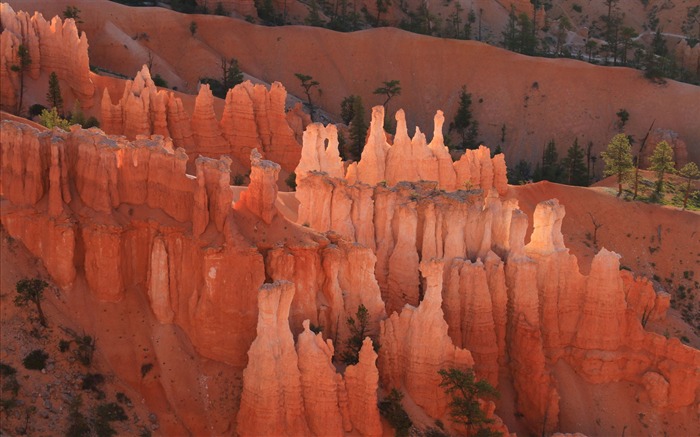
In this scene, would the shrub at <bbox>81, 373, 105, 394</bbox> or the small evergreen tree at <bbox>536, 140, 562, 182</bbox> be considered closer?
the shrub at <bbox>81, 373, 105, 394</bbox>

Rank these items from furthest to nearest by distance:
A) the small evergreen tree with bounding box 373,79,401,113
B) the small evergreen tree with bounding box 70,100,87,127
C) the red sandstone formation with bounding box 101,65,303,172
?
the small evergreen tree with bounding box 373,79,401,113 < the red sandstone formation with bounding box 101,65,303,172 < the small evergreen tree with bounding box 70,100,87,127

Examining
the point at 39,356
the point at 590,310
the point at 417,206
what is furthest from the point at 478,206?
the point at 39,356

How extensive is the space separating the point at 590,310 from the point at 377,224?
34.0 feet

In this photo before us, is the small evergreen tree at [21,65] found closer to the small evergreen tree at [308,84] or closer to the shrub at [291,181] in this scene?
the shrub at [291,181]

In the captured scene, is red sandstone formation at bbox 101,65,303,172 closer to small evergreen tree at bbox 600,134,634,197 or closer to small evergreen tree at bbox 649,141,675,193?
small evergreen tree at bbox 600,134,634,197

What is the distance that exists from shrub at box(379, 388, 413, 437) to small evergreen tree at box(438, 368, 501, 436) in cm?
189

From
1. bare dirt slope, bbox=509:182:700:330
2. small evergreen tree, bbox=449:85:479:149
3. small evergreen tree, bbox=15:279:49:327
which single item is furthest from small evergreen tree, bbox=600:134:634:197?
small evergreen tree, bbox=15:279:49:327

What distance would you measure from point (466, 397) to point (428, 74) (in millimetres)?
68985

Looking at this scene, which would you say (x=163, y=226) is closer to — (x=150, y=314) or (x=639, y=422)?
(x=150, y=314)

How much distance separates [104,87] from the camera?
6906 cm

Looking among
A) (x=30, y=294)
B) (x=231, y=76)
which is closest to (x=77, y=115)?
(x=231, y=76)

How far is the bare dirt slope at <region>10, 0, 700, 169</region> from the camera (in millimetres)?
92562

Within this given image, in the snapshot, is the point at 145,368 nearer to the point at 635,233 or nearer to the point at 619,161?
the point at 635,233

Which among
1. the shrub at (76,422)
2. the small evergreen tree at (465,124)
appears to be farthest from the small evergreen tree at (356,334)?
the small evergreen tree at (465,124)
